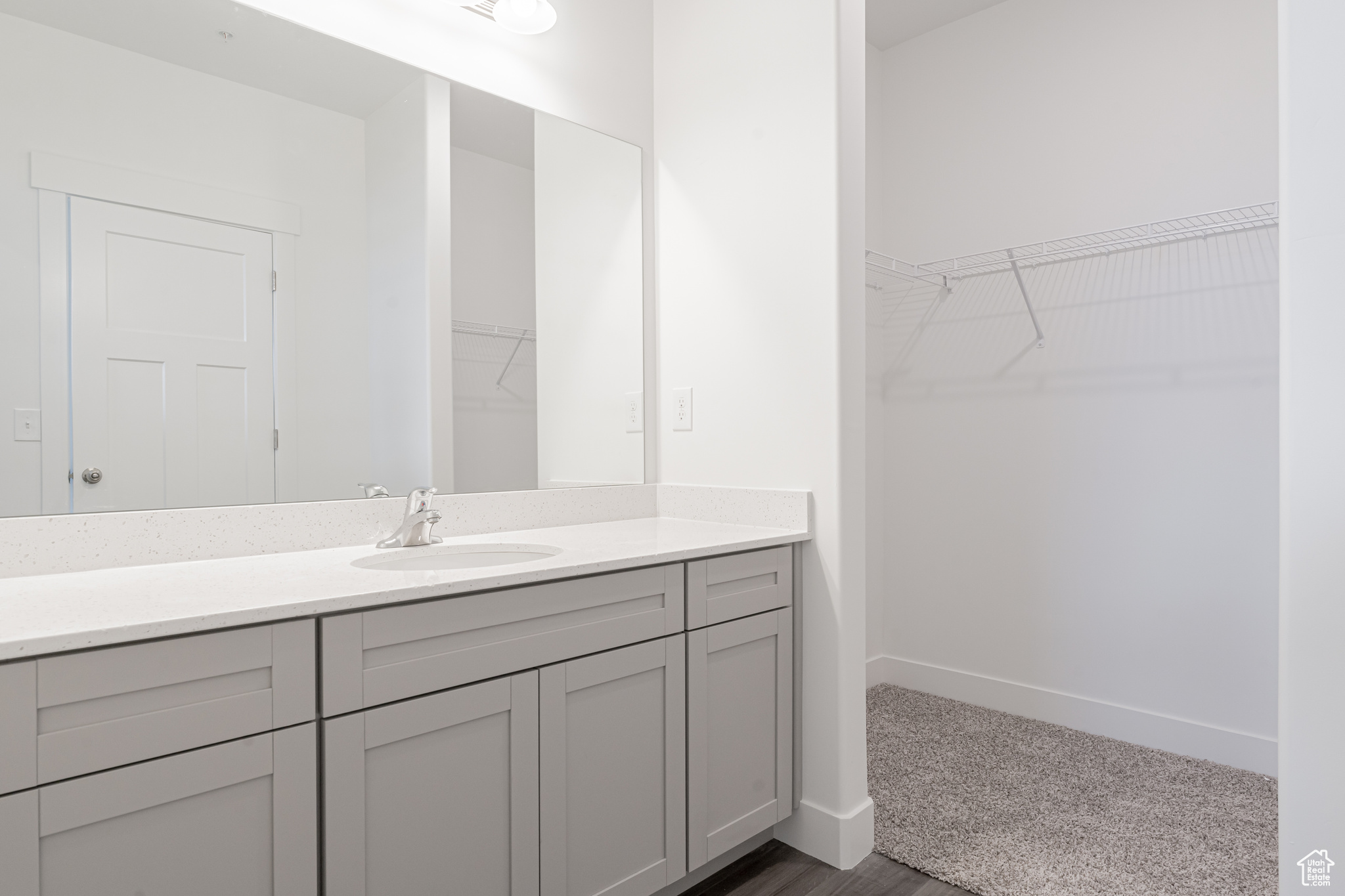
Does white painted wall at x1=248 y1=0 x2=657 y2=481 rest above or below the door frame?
above

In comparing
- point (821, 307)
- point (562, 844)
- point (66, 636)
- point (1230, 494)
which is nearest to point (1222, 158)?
point (1230, 494)

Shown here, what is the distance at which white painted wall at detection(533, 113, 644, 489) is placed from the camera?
199 centimetres

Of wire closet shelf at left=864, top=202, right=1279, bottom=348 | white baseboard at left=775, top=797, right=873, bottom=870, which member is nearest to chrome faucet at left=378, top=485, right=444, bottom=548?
white baseboard at left=775, top=797, right=873, bottom=870

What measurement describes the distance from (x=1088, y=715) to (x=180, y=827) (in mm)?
2631

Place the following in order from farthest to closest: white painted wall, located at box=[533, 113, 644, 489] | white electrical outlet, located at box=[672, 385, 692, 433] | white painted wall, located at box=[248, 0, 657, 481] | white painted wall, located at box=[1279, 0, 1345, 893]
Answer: white electrical outlet, located at box=[672, 385, 692, 433] → white painted wall, located at box=[533, 113, 644, 489] → white painted wall, located at box=[248, 0, 657, 481] → white painted wall, located at box=[1279, 0, 1345, 893]

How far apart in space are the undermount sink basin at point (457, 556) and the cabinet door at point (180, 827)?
50cm

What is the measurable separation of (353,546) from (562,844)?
2.49ft

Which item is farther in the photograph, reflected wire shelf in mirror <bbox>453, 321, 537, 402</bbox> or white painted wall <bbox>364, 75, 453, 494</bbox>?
reflected wire shelf in mirror <bbox>453, 321, 537, 402</bbox>

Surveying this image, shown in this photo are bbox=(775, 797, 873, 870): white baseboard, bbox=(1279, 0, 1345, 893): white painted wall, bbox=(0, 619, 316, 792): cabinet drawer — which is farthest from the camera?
bbox=(775, 797, 873, 870): white baseboard

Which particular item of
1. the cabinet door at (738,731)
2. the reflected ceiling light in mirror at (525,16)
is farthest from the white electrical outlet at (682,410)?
the reflected ceiling light in mirror at (525,16)

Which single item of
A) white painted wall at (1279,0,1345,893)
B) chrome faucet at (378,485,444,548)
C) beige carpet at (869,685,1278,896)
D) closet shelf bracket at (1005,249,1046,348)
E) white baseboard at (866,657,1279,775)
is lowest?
beige carpet at (869,685,1278,896)

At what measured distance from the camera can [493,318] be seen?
187 centimetres

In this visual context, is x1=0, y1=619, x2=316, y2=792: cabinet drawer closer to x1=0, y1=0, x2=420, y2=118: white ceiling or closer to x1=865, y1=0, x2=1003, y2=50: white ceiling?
x1=0, y1=0, x2=420, y2=118: white ceiling

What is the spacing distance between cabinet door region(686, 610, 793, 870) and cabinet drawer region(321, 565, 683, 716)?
162 mm
